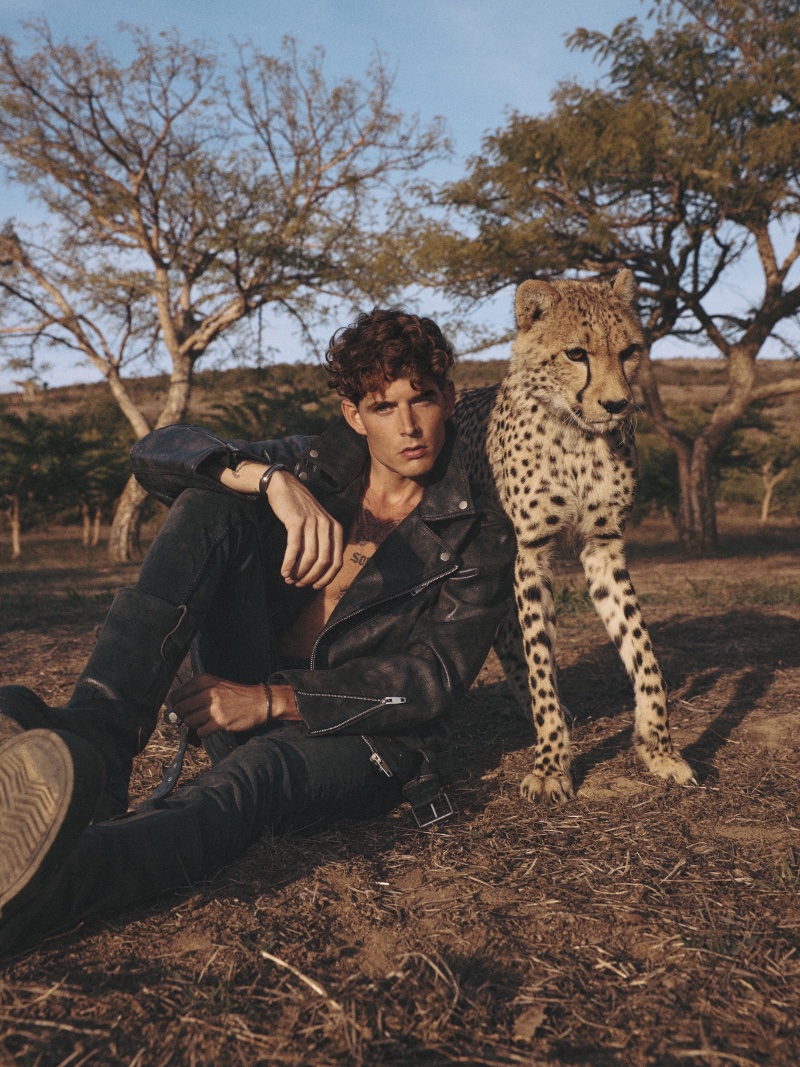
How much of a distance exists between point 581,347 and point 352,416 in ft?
2.99

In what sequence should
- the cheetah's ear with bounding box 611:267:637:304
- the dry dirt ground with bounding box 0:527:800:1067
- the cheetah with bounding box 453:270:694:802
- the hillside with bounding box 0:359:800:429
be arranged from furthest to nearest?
the hillside with bounding box 0:359:800:429 → the cheetah's ear with bounding box 611:267:637:304 → the cheetah with bounding box 453:270:694:802 → the dry dirt ground with bounding box 0:527:800:1067

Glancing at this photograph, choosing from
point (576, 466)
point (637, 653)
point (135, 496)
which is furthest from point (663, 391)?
point (637, 653)

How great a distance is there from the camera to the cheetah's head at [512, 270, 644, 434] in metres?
3.12

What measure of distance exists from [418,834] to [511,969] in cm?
74

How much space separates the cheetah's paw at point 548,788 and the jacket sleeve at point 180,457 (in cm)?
123

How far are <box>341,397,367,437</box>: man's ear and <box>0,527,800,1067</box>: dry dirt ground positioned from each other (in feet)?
3.75

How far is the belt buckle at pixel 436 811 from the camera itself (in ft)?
7.91

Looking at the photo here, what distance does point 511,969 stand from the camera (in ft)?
5.48

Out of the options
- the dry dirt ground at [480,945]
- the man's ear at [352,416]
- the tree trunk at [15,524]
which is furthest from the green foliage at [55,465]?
the man's ear at [352,416]

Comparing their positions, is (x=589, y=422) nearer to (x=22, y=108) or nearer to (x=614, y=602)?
(x=614, y=602)

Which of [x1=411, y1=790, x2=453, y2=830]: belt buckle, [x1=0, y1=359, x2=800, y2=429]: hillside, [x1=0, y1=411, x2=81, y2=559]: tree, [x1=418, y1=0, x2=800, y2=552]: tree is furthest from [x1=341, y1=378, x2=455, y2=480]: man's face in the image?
[x1=0, y1=359, x2=800, y2=429]: hillside

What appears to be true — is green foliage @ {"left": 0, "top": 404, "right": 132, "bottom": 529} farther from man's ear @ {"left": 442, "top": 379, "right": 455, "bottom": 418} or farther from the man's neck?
man's ear @ {"left": 442, "top": 379, "right": 455, "bottom": 418}

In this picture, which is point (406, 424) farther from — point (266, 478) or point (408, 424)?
point (266, 478)

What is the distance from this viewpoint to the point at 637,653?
311cm
